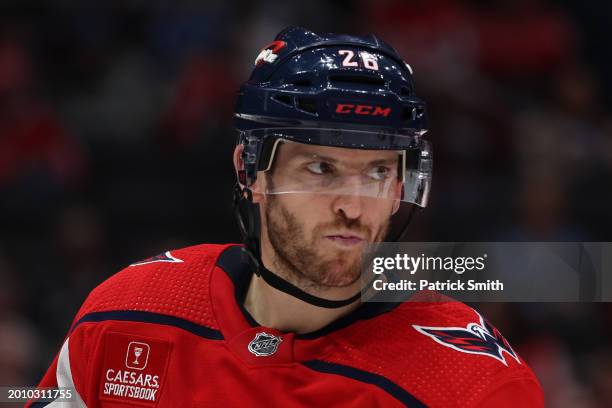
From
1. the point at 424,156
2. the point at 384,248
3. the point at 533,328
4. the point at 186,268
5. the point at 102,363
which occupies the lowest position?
the point at 533,328

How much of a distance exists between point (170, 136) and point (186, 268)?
12.1ft

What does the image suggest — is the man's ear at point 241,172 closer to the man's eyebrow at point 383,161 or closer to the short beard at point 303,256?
the short beard at point 303,256

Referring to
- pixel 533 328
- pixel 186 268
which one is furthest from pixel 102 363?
pixel 533 328

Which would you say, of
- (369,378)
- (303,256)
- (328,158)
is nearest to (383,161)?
(328,158)

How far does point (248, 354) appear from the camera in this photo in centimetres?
259

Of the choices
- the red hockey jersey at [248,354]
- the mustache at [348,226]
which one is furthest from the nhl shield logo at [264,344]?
the mustache at [348,226]

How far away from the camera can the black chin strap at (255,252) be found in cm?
258

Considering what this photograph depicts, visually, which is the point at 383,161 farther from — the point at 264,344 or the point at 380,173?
the point at 264,344

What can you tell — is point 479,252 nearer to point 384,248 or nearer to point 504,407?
point 384,248

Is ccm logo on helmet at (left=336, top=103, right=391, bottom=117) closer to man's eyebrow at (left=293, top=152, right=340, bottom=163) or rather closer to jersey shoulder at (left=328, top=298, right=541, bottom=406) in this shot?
man's eyebrow at (left=293, top=152, right=340, bottom=163)

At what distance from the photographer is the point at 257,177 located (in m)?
2.65

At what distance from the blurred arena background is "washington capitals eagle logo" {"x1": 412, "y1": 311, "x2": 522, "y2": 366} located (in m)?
2.38

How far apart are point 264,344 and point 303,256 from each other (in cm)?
24

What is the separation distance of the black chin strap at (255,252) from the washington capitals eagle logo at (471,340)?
0.21 m
